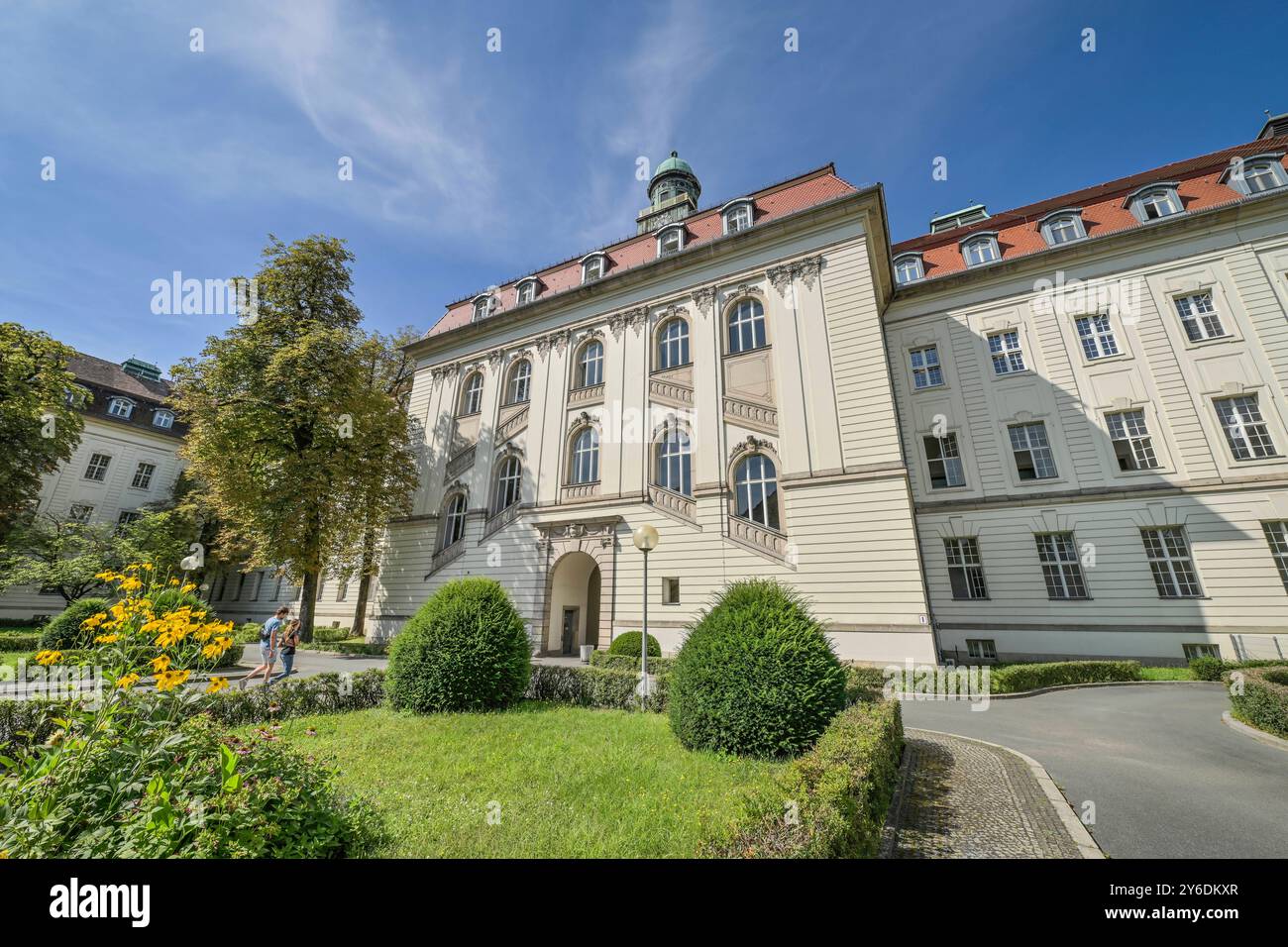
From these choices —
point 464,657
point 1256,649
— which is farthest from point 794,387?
point 1256,649

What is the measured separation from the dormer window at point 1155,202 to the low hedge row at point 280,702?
114 ft

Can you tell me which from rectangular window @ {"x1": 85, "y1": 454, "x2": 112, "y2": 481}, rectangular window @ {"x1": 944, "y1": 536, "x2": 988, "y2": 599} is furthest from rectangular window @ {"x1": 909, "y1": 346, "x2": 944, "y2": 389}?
rectangular window @ {"x1": 85, "y1": 454, "x2": 112, "y2": 481}

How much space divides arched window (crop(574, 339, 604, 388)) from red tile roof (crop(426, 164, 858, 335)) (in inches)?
132

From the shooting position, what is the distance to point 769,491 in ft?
61.0

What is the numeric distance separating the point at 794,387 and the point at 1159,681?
15.0m

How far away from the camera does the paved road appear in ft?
16.5

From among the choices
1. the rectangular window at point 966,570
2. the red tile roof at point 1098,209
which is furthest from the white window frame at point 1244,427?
the rectangular window at point 966,570

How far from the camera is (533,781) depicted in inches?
243

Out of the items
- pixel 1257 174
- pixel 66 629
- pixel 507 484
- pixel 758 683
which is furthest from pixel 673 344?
pixel 1257 174

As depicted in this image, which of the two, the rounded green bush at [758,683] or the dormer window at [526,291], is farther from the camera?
the dormer window at [526,291]

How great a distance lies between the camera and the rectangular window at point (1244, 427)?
18.2m

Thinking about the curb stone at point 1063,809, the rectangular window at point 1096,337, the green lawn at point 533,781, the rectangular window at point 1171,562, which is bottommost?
the curb stone at point 1063,809

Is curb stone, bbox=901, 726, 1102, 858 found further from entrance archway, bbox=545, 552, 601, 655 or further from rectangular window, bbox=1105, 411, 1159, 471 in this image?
rectangular window, bbox=1105, 411, 1159, 471

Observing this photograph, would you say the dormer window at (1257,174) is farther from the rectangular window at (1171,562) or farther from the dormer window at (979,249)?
the rectangular window at (1171,562)
